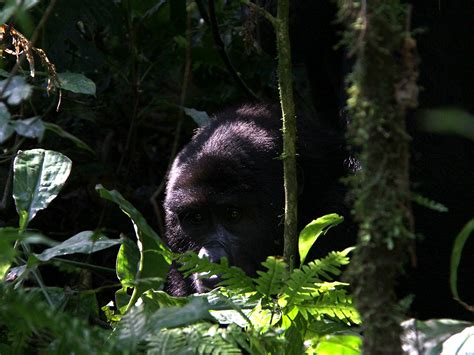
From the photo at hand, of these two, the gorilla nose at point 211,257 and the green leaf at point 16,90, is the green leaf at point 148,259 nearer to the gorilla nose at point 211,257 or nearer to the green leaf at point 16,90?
the green leaf at point 16,90

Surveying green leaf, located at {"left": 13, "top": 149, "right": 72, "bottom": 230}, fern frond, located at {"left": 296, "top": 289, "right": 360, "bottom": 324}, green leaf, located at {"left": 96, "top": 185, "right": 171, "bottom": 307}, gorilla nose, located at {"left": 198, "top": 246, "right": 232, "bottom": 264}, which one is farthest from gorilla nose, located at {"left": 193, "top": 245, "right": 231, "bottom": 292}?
fern frond, located at {"left": 296, "top": 289, "right": 360, "bottom": 324}

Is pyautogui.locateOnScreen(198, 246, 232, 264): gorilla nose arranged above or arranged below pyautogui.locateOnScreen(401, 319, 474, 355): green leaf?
below

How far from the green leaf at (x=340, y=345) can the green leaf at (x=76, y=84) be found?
1.58 m

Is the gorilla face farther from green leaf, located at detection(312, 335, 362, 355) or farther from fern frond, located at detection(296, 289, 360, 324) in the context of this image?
green leaf, located at detection(312, 335, 362, 355)

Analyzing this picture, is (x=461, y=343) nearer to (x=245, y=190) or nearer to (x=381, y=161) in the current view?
(x=381, y=161)

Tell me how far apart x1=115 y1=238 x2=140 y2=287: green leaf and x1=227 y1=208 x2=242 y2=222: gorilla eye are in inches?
49.9

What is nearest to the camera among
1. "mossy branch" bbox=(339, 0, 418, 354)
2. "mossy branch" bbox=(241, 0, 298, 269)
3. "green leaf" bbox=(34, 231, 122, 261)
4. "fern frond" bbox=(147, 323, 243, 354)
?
"mossy branch" bbox=(339, 0, 418, 354)

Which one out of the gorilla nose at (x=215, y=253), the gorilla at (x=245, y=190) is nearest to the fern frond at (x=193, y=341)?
the gorilla nose at (x=215, y=253)

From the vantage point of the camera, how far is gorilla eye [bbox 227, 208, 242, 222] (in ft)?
12.8

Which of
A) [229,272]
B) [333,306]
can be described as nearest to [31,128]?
[229,272]

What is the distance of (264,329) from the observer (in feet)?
7.33

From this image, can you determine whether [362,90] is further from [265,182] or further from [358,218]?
[265,182]

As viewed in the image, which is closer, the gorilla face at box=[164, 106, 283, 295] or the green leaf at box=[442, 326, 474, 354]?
the green leaf at box=[442, 326, 474, 354]

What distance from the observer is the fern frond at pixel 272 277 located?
2091 mm
